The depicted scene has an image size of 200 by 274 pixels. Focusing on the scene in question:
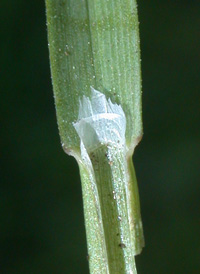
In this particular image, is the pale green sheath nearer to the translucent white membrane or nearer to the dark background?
the translucent white membrane

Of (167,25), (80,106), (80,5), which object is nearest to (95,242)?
(80,106)

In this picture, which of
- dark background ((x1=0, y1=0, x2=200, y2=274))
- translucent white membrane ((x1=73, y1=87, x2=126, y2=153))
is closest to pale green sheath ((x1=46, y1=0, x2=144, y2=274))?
translucent white membrane ((x1=73, y1=87, x2=126, y2=153))

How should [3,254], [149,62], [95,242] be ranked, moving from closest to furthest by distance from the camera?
1. [95,242]
2. [3,254]
3. [149,62]

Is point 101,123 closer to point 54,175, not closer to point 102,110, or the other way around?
point 102,110

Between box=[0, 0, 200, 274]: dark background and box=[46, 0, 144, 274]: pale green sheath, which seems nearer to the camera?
box=[46, 0, 144, 274]: pale green sheath

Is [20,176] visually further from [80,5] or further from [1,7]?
[80,5]

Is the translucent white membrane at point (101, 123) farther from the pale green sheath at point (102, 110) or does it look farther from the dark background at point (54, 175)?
the dark background at point (54, 175)
